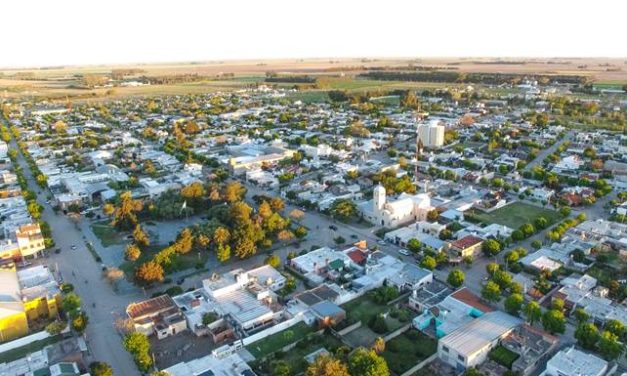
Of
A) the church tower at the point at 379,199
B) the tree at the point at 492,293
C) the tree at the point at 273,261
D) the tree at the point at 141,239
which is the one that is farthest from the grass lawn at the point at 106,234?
the tree at the point at 492,293

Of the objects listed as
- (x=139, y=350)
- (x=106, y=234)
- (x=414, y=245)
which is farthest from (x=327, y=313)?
(x=106, y=234)

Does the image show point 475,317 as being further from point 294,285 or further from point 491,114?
point 491,114

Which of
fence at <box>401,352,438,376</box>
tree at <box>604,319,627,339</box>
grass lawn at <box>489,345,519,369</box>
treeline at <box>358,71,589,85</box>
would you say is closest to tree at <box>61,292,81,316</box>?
fence at <box>401,352,438,376</box>

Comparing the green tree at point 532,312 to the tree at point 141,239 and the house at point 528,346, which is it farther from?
the tree at point 141,239

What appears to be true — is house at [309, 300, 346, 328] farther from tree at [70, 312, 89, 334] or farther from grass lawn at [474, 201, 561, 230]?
grass lawn at [474, 201, 561, 230]

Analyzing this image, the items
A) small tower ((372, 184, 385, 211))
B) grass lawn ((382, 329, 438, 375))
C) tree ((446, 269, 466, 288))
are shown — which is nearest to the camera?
grass lawn ((382, 329, 438, 375))

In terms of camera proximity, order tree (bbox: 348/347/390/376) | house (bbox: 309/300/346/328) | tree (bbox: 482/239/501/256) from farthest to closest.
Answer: tree (bbox: 482/239/501/256), house (bbox: 309/300/346/328), tree (bbox: 348/347/390/376)
